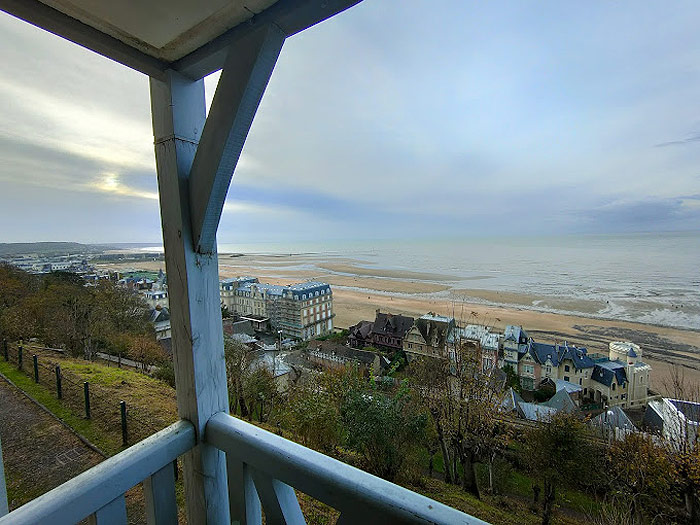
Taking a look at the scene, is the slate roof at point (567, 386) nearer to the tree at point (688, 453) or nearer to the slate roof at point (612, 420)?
the slate roof at point (612, 420)

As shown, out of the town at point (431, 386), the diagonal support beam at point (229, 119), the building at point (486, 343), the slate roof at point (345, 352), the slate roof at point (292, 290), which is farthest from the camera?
the slate roof at point (292, 290)

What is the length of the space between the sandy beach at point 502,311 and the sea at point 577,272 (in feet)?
0.38

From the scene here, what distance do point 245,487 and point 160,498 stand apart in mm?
219

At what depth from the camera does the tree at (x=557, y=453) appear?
3.05 meters

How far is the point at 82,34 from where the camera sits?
698 mm

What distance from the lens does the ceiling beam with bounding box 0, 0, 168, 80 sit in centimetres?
63

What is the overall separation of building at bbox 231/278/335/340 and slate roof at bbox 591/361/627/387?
5.73 metres

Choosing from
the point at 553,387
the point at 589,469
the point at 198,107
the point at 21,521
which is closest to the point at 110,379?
the point at 21,521

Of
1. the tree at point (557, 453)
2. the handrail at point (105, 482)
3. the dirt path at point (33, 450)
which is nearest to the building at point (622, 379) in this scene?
the tree at point (557, 453)

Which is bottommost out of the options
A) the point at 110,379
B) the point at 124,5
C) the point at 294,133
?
the point at 110,379

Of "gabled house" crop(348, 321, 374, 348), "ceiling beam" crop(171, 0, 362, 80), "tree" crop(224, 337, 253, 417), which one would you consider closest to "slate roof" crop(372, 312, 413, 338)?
"gabled house" crop(348, 321, 374, 348)

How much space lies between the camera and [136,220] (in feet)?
4.89

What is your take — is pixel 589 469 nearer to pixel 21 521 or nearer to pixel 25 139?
pixel 21 521

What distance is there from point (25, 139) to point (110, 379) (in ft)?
7.13
